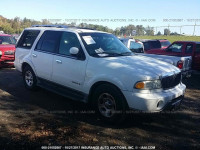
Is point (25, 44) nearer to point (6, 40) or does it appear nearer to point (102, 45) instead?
point (102, 45)

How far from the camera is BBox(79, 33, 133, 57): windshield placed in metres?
4.66

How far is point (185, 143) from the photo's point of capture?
364cm

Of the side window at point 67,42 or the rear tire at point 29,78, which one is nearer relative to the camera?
the side window at point 67,42

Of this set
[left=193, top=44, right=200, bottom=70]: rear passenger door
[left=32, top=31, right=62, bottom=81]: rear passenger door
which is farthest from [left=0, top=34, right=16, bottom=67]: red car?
[left=193, top=44, right=200, bottom=70]: rear passenger door

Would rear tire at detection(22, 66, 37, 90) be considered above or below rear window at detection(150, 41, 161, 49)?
below

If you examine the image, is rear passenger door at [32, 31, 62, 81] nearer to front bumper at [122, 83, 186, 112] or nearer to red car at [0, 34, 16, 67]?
front bumper at [122, 83, 186, 112]

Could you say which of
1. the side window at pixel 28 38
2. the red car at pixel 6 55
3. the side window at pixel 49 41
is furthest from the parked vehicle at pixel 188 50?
the red car at pixel 6 55

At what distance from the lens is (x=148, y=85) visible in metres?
3.80

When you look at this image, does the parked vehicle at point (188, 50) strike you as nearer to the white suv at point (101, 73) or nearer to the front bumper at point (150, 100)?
the white suv at point (101, 73)

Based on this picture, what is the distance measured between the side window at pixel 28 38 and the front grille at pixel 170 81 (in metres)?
3.89

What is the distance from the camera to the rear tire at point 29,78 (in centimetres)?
612

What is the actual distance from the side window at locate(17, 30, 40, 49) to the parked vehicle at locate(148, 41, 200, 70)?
7.16m

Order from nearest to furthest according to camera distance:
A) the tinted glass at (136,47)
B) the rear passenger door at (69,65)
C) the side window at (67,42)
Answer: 1. the rear passenger door at (69,65)
2. the side window at (67,42)
3. the tinted glass at (136,47)

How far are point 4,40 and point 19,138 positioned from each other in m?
8.65
